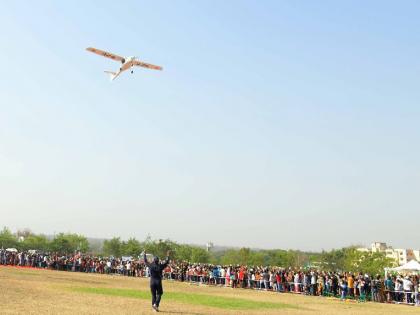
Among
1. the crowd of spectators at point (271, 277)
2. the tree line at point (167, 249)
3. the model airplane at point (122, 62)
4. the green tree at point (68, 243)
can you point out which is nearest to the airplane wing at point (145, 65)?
the model airplane at point (122, 62)

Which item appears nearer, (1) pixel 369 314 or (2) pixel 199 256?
(1) pixel 369 314

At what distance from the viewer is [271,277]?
117 ft

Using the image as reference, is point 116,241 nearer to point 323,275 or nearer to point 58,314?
point 323,275

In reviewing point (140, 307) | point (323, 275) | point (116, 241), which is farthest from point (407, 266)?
point (116, 241)

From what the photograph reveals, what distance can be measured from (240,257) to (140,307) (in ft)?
380

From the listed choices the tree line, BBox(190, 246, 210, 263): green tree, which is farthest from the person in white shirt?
BBox(190, 246, 210, 263): green tree

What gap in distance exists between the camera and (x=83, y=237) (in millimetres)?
144625

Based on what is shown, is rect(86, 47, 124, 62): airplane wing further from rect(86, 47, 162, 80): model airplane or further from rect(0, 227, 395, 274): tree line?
rect(0, 227, 395, 274): tree line

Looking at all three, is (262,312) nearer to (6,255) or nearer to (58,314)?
(58,314)

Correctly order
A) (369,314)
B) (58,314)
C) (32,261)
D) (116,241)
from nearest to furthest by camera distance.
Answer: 1. (58,314)
2. (369,314)
3. (32,261)
4. (116,241)

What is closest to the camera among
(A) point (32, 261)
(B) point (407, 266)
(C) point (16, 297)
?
(C) point (16, 297)

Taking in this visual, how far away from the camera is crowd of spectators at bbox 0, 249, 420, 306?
97.7 ft

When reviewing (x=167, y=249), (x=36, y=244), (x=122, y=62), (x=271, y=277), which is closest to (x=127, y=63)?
(x=122, y=62)

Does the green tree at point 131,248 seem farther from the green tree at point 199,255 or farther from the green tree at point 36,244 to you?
the green tree at point 36,244
